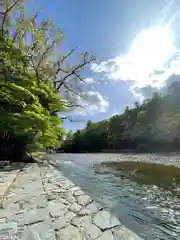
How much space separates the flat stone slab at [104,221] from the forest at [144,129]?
26.2 meters

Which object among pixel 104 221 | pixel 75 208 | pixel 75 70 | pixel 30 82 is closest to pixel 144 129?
pixel 75 70

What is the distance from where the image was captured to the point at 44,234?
2.55 meters

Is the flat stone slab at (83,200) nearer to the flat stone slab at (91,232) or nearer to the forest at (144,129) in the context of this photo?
the flat stone slab at (91,232)

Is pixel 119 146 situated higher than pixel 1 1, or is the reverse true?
pixel 1 1

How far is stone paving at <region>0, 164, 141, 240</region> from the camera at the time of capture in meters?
2.62

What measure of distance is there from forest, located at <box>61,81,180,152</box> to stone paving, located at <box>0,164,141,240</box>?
1031 inches

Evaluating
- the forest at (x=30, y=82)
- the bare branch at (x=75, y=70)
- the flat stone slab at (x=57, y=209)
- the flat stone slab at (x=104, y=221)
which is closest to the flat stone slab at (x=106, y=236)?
the flat stone slab at (x=104, y=221)

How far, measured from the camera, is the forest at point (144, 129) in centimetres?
2903

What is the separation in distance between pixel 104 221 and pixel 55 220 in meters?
0.78

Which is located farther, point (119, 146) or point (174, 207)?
point (119, 146)

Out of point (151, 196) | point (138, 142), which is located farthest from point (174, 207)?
point (138, 142)

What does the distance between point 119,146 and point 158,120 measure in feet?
35.2

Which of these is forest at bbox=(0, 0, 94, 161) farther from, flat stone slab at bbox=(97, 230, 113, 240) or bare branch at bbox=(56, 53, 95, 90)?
flat stone slab at bbox=(97, 230, 113, 240)

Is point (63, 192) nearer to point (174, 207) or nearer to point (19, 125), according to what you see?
point (174, 207)
